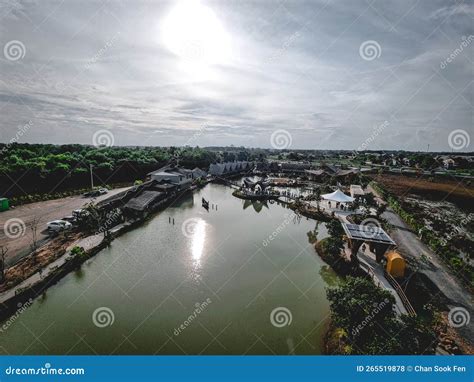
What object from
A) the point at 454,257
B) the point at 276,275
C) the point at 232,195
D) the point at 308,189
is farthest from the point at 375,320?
the point at 308,189
